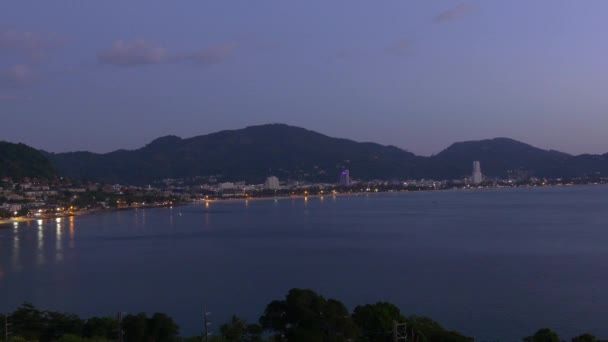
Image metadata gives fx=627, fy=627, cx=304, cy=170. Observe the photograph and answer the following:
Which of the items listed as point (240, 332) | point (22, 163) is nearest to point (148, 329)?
point (240, 332)

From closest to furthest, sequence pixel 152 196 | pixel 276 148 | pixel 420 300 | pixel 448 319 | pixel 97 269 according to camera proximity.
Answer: pixel 448 319, pixel 420 300, pixel 97 269, pixel 152 196, pixel 276 148

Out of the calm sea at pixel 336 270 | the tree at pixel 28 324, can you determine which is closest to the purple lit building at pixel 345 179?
the calm sea at pixel 336 270

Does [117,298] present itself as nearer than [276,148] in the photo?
Yes

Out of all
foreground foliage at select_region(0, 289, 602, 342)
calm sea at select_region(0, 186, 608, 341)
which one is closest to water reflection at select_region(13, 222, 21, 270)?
calm sea at select_region(0, 186, 608, 341)

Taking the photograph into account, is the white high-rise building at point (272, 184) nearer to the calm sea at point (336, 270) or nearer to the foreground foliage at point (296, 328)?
the calm sea at point (336, 270)

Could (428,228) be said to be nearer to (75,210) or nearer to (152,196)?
(75,210)

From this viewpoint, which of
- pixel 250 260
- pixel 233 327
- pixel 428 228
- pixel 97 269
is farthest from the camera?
pixel 428 228

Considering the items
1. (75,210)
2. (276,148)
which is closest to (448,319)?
(75,210)
